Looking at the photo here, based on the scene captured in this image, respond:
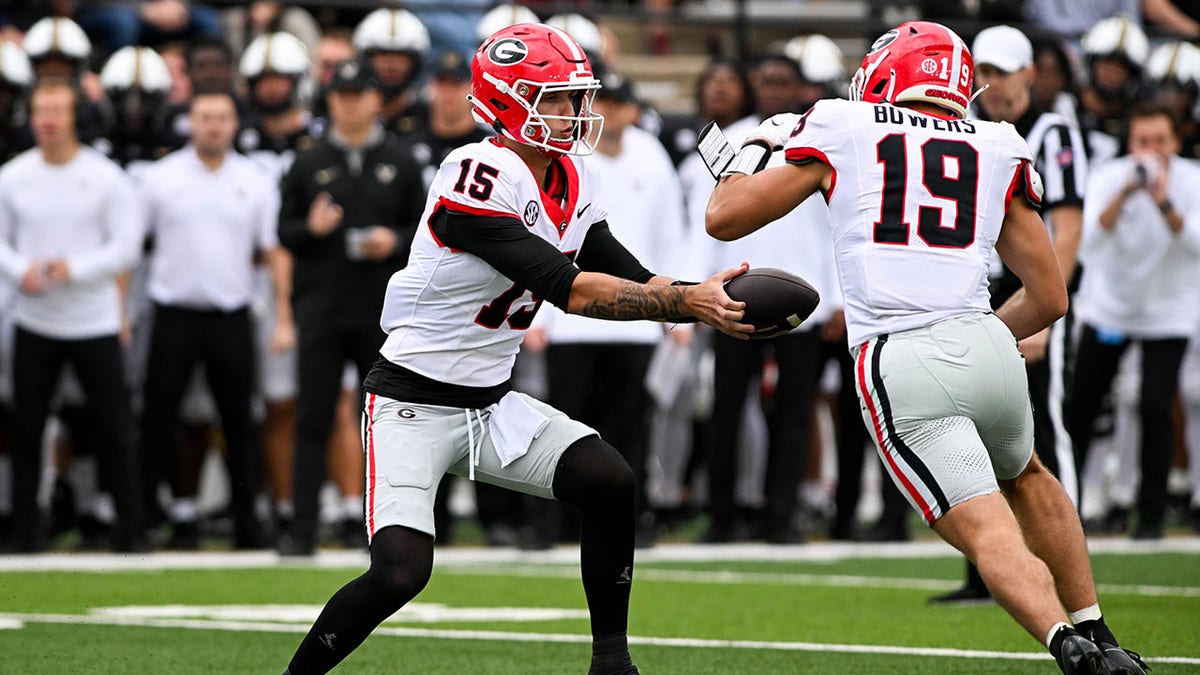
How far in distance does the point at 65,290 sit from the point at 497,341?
5.49 metres

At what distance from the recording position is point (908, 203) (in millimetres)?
5055

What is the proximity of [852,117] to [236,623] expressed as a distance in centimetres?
347

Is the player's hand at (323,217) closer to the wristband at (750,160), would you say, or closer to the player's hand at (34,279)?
the player's hand at (34,279)

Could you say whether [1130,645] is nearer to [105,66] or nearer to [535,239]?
[535,239]

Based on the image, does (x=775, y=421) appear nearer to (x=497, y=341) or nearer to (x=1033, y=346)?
(x=1033, y=346)

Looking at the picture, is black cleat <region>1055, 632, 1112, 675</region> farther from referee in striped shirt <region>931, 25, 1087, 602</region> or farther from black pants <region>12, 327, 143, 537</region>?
black pants <region>12, 327, 143, 537</region>

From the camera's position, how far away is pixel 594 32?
12320 mm

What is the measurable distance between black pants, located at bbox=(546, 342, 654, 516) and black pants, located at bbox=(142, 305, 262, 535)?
1672 mm

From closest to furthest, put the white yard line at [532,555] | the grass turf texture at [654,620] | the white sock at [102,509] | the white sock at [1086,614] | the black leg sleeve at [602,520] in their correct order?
the black leg sleeve at [602,520] → the white sock at [1086,614] → the grass turf texture at [654,620] → the white yard line at [532,555] → the white sock at [102,509]

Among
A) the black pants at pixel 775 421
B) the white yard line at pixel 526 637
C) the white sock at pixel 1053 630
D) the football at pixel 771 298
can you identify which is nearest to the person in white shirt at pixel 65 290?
the white yard line at pixel 526 637

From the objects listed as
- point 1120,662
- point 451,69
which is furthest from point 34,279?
point 1120,662

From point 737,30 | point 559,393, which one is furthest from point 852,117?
point 737,30

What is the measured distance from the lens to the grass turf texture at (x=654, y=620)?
20.6ft

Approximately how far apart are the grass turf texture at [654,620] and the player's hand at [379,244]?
167 cm
